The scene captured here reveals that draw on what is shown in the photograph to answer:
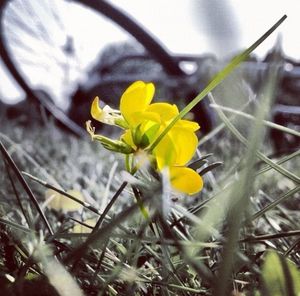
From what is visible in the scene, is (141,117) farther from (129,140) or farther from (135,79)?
(135,79)

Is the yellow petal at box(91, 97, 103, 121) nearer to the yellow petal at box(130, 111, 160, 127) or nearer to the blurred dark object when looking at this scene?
the yellow petal at box(130, 111, 160, 127)

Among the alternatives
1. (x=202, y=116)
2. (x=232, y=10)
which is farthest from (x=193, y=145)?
(x=202, y=116)

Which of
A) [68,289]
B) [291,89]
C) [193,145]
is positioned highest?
[291,89]

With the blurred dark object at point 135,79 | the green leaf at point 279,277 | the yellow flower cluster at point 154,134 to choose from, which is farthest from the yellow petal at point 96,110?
the blurred dark object at point 135,79

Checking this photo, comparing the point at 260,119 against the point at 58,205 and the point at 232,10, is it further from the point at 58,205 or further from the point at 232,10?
the point at 58,205

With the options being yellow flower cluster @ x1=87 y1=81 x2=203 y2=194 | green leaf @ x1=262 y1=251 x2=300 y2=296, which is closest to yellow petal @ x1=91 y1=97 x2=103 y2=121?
yellow flower cluster @ x1=87 y1=81 x2=203 y2=194

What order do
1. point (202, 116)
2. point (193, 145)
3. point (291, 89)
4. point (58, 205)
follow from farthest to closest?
point (202, 116) → point (291, 89) → point (58, 205) → point (193, 145)

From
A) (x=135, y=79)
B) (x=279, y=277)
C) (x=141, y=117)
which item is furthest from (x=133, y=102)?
(x=135, y=79)
